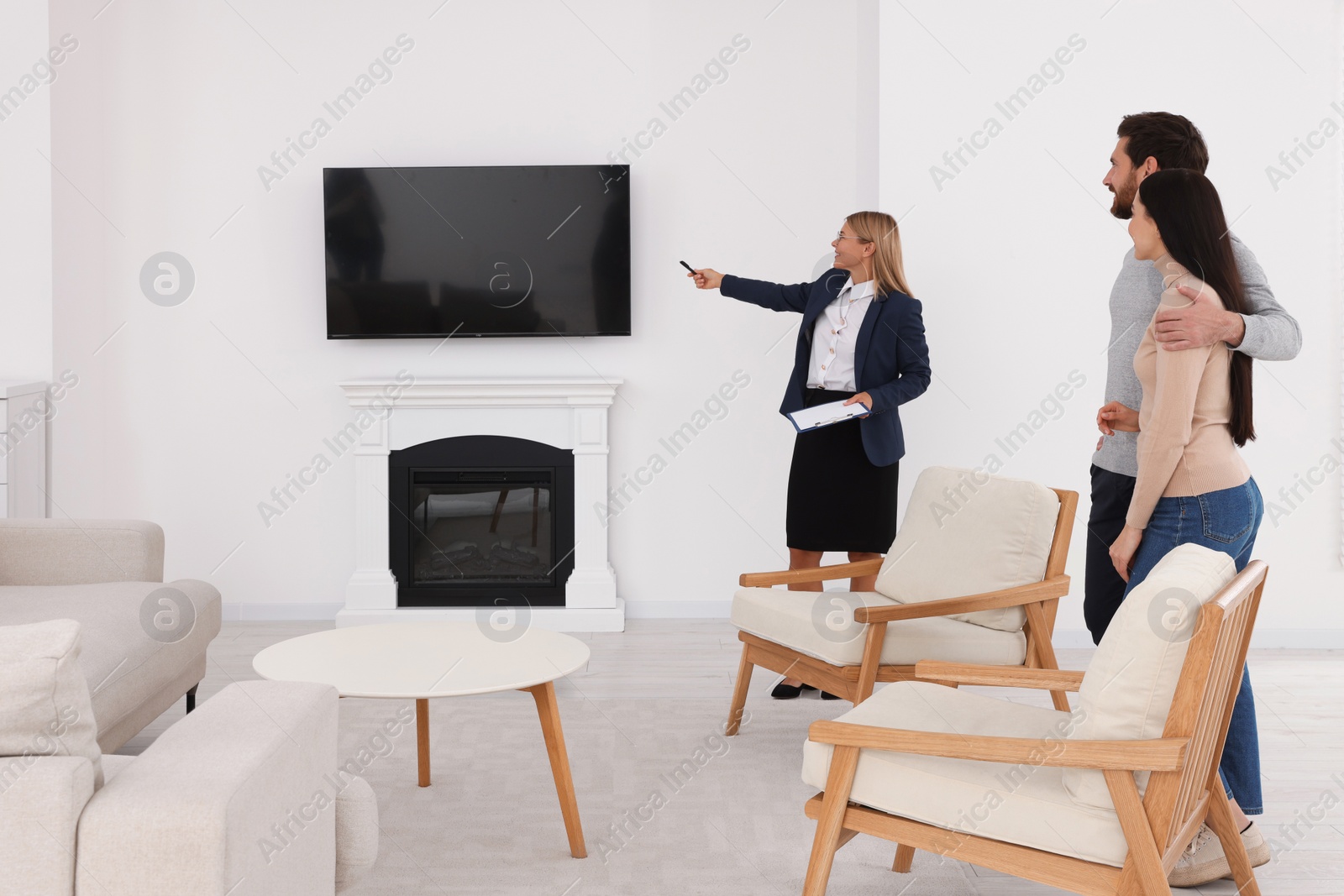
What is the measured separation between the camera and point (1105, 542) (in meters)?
2.39

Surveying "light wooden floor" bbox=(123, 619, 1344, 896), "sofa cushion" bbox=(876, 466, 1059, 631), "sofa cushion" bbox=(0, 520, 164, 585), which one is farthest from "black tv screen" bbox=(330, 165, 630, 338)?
"sofa cushion" bbox=(876, 466, 1059, 631)

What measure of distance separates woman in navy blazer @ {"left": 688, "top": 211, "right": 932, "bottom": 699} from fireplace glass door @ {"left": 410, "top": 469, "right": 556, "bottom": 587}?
4.50 feet

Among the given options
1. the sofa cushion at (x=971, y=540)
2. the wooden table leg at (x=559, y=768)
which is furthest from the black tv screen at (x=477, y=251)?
the wooden table leg at (x=559, y=768)

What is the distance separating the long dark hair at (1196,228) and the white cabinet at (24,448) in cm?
404

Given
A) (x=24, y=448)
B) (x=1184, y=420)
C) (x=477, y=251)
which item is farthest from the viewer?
(x=477, y=251)

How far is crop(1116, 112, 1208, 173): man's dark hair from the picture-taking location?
2.24 m

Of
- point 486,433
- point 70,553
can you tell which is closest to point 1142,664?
point 70,553

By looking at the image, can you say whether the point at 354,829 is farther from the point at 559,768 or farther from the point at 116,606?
the point at 116,606

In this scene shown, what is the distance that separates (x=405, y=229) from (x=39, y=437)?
1759 mm

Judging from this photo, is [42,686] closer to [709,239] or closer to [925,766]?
[925,766]

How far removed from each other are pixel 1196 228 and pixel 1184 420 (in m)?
0.38

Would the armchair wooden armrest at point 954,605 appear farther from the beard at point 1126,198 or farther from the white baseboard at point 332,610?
the white baseboard at point 332,610

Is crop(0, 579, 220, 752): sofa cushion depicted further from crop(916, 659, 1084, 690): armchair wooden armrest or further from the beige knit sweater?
the beige knit sweater

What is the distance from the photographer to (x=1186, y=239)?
Answer: 1.98 m
